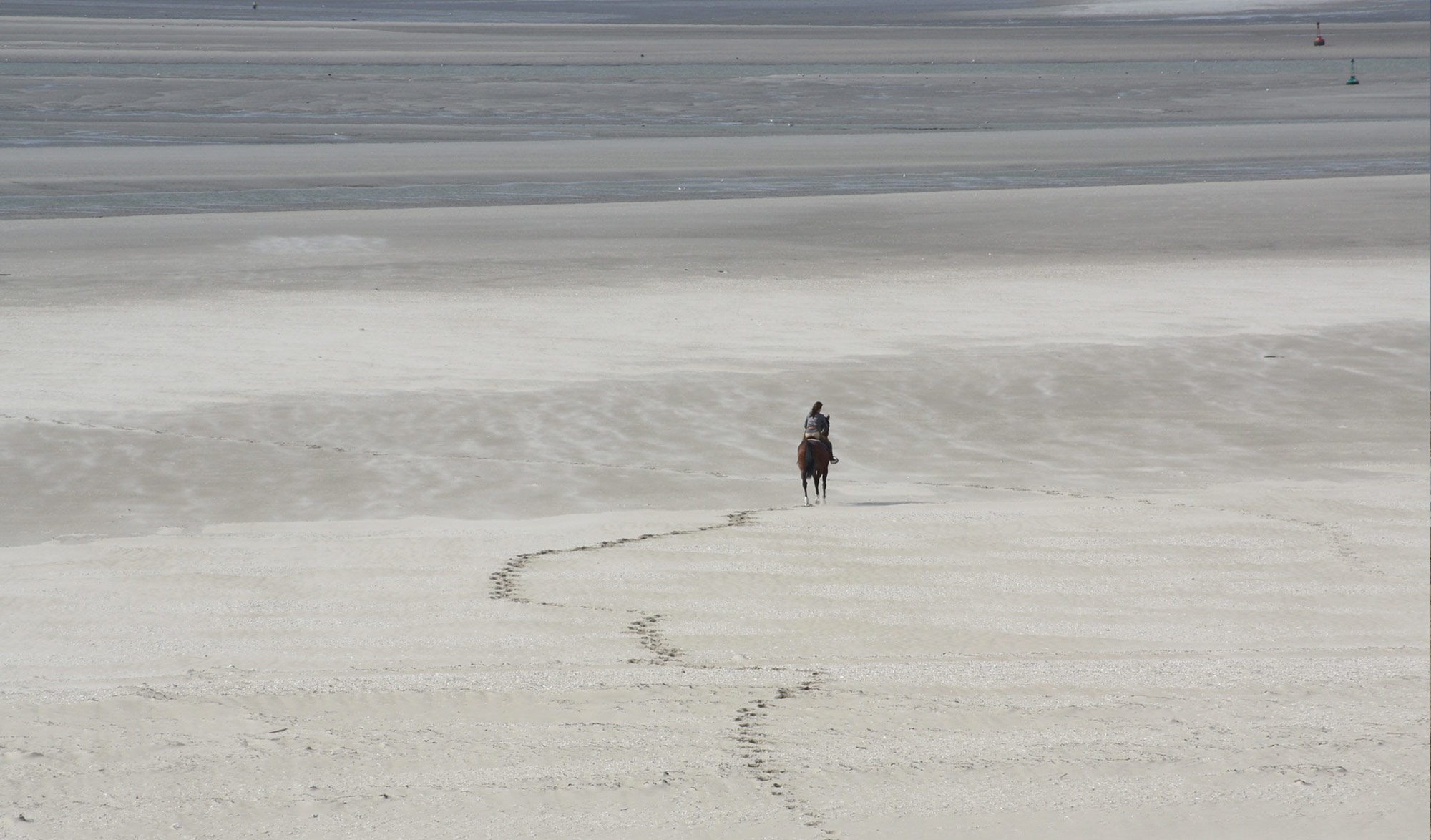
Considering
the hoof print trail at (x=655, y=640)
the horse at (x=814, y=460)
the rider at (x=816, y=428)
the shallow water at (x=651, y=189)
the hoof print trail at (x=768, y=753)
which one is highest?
the shallow water at (x=651, y=189)

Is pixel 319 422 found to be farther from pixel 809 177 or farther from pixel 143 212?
pixel 809 177

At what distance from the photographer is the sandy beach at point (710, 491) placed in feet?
20.1

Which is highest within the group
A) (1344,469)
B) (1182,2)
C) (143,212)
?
(1182,2)

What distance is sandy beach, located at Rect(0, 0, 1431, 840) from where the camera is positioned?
20.1 feet

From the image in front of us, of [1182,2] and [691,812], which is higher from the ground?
[1182,2]

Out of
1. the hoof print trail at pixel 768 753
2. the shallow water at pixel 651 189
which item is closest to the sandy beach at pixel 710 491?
the hoof print trail at pixel 768 753

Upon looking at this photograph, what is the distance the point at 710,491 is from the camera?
12.1 meters

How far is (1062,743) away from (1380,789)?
1224 mm

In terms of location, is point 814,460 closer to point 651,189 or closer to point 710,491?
point 710,491

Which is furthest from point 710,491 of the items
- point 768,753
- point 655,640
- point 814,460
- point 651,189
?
point 651,189

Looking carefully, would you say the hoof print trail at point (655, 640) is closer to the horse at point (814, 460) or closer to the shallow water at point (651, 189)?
the horse at point (814, 460)

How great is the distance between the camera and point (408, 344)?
1686 centimetres

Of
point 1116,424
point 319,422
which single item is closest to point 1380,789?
point 1116,424

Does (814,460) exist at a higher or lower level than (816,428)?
lower
